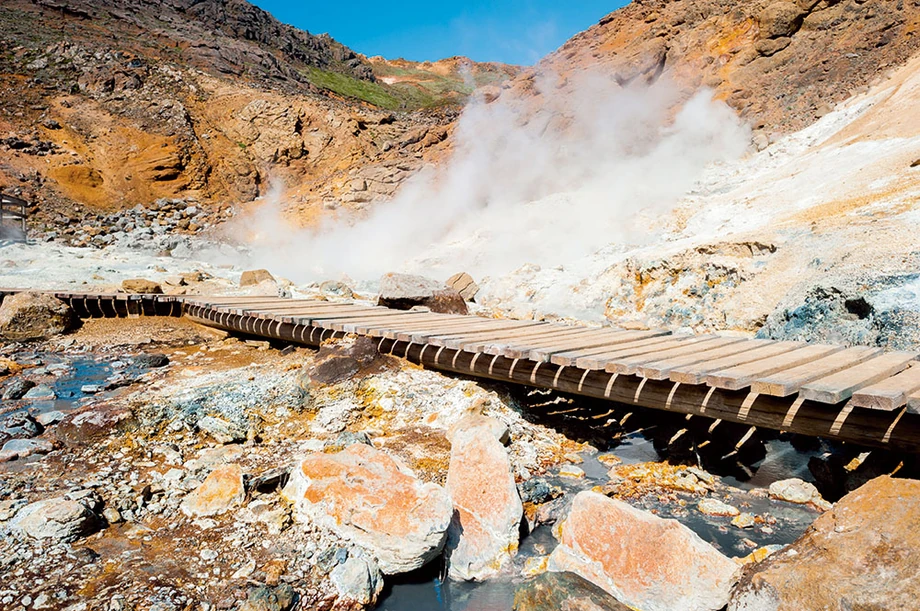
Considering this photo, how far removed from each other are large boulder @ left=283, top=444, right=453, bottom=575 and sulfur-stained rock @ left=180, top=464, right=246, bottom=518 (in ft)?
1.09

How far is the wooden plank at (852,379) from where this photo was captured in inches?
131

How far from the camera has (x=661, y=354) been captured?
4773mm

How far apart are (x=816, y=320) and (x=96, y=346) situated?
9565mm

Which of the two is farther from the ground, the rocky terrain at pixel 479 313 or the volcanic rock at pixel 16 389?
the rocky terrain at pixel 479 313

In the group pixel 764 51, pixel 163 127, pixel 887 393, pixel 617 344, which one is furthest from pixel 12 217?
pixel 764 51

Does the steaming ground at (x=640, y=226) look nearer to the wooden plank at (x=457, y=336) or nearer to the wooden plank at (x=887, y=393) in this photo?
the wooden plank at (x=887, y=393)

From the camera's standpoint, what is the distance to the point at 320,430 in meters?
5.03

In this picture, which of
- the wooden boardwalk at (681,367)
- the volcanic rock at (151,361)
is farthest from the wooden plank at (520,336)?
the volcanic rock at (151,361)

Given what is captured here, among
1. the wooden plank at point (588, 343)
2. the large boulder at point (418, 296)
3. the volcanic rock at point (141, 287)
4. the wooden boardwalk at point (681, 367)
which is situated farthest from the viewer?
the volcanic rock at point (141, 287)

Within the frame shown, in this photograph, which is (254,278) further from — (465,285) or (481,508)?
(481,508)

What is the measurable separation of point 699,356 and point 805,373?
908mm

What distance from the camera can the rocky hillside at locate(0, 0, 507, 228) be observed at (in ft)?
69.7

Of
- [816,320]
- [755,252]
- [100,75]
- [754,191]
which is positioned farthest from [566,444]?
[100,75]

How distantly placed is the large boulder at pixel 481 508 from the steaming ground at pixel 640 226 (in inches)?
170
